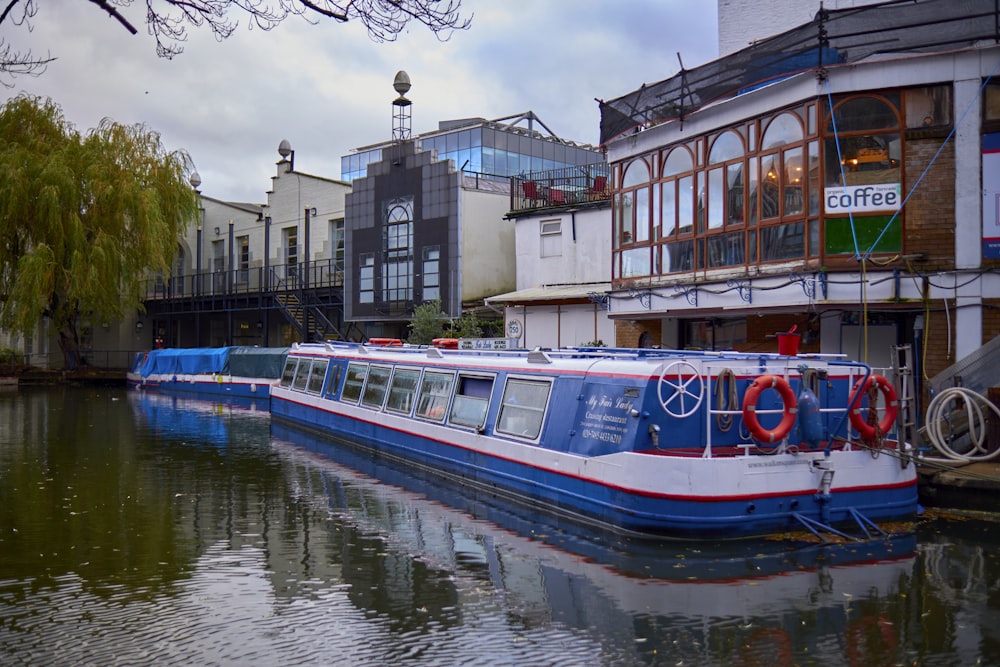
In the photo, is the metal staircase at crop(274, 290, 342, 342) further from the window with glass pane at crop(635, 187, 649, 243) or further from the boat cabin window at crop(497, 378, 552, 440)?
the boat cabin window at crop(497, 378, 552, 440)

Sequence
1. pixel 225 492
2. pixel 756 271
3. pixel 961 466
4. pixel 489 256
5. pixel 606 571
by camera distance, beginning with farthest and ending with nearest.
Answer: pixel 489 256, pixel 756 271, pixel 225 492, pixel 961 466, pixel 606 571

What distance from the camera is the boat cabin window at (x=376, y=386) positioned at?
18.2m

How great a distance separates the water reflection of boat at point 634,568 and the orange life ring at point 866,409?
4.07 feet

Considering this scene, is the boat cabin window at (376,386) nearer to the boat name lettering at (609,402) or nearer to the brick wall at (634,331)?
the brick wall at (634,331)

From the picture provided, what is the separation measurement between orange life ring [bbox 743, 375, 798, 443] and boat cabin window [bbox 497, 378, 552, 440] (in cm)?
317

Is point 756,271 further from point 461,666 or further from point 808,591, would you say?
point 461,666

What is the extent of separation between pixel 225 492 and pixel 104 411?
1535 cm

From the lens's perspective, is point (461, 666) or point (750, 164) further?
point (750, 164)

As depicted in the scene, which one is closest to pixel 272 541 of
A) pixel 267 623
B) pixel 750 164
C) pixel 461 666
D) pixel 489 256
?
pixel 267 623

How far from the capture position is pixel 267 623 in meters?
7.69

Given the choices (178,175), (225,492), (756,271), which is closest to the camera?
(225,492)

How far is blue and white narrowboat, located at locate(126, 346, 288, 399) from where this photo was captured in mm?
32812

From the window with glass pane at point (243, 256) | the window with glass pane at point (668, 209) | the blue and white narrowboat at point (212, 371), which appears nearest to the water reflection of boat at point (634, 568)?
the window with glass pane at point (668, 209)

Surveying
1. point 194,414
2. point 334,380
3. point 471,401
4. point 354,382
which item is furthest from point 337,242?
point 471,401
